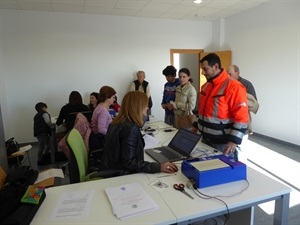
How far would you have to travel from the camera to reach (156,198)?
1231 mm

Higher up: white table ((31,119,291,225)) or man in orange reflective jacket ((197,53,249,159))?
→ man in orange reflective jacket ((197,53,249,159))

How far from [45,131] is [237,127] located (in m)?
2.98

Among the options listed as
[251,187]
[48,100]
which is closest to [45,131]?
[48,100]

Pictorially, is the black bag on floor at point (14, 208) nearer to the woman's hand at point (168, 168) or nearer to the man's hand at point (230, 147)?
the woman's hand at point (168, 168)

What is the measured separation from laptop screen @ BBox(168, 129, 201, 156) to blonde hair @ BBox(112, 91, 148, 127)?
485 mm

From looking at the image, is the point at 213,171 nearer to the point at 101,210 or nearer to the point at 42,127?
the point at 101,210

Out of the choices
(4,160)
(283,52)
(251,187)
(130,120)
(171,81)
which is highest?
(283,52)

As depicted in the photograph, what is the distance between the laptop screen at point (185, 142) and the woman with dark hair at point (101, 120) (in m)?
0.96

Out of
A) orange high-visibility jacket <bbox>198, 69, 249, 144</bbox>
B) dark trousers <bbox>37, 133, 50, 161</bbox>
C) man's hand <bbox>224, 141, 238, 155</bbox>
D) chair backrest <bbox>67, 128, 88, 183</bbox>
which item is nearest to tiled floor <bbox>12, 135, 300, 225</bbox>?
dark trousers <bbox>37, 133, 50, 161</bbox>

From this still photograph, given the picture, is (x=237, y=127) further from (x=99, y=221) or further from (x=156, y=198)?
(x=99, y=221)

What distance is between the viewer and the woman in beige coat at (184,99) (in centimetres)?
304

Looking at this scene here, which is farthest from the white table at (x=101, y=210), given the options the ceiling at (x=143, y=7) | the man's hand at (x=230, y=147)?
the ceiling at (x=143, y=7)

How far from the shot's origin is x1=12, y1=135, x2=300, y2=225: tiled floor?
2219mm

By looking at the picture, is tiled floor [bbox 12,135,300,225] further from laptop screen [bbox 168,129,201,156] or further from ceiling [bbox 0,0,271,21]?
ceiling [bbox 0,0,271,21]
